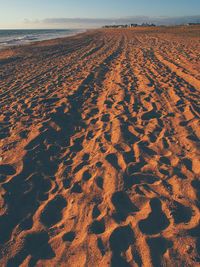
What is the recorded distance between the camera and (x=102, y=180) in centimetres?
291

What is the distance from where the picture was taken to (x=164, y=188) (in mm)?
2689

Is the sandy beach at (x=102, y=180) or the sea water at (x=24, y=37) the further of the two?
the sea water at (x=24, y=37)

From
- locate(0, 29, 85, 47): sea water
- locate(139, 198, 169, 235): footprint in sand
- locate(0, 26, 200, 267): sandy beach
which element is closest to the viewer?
locate(0, 26, 200, 267): sandy beach

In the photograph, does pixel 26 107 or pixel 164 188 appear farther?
pixel 26 107

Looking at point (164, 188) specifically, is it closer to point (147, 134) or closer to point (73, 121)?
point (147, 134)

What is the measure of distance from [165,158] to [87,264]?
226 centimetres

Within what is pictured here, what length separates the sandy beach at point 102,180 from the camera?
2.05 metres

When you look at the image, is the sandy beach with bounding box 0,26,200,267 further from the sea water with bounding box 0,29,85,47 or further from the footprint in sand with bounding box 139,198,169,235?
the sea water with bounding box 0,29,85,47

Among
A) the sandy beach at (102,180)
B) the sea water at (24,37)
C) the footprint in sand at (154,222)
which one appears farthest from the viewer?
the sea water at (24,37)

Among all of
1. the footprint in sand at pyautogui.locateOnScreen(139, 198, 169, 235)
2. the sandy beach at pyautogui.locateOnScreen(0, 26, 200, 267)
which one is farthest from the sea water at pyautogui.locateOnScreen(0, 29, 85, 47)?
the footprint in sand at pyautogui.locateOnScreen(139, 198, 169, 235)

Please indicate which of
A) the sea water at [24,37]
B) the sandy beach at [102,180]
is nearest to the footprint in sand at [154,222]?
the sandy beach at [102,180]

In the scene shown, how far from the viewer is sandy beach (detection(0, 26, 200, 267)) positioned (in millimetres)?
2055

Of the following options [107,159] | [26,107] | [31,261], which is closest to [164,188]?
[107,159]

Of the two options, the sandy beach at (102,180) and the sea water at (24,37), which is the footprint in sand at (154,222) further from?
the sea water at (24,37)
